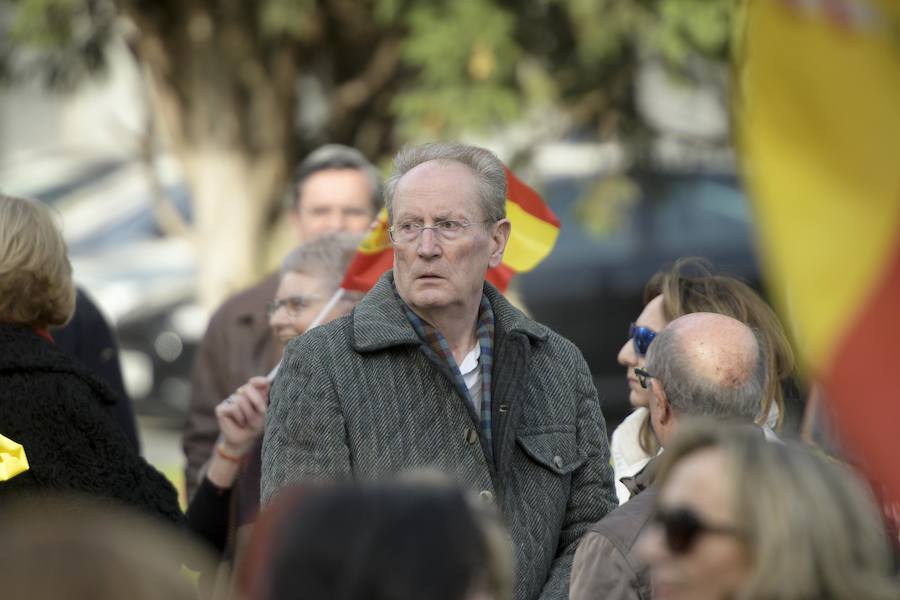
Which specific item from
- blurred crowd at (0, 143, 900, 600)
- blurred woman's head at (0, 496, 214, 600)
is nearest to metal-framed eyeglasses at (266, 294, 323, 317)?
blurred crowd at (0, 143, 900, 600)

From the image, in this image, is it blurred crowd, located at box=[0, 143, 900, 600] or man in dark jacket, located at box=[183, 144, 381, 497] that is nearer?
blurred crowd, located at box=[0, 143, 900, 600]

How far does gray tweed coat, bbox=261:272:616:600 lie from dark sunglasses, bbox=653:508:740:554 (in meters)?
1.25

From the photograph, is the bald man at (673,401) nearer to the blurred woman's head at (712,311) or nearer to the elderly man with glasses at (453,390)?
the elderly man with glasses at (453,390)

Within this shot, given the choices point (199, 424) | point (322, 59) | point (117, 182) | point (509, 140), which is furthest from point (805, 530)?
point (117, 182)

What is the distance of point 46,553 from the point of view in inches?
84.0

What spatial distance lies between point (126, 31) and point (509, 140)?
2679 millimetres

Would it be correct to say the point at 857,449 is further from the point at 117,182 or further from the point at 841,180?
the point at 117,182

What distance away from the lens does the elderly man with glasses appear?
3859mm

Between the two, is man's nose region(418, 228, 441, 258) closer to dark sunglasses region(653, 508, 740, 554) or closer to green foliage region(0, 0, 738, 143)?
dark sunglasses region(653, 508, 740, 554)

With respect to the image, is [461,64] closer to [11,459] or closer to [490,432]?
[490,432]

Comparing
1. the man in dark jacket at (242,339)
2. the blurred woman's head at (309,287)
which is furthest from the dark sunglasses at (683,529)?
the man in dark jacket at (242,339)

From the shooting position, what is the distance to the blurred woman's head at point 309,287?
17.2 feet

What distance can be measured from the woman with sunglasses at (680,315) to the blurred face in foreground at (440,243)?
617 millimetres

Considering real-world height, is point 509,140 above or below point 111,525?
below
